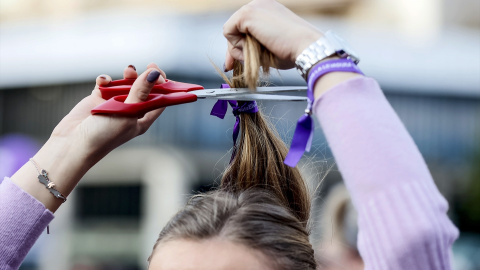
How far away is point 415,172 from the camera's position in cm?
133

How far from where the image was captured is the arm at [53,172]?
1.73m

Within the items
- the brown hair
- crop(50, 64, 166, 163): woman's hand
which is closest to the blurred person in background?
the brown hair

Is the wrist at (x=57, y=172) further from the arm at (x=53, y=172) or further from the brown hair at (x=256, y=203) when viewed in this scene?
the brown hair at (x=256, y=203)

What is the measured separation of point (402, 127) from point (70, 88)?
65.1 feet

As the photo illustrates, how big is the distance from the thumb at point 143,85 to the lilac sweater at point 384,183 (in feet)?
1.33

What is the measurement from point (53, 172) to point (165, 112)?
1605cm

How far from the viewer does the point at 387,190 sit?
4.33 feet

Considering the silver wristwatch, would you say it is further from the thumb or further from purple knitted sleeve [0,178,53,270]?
purple knitted sleeve [0,178,53,270]

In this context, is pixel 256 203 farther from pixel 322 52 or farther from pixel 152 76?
pixel 322 52

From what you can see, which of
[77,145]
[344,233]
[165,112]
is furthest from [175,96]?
[165,112]

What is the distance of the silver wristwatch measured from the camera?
1.46 meters

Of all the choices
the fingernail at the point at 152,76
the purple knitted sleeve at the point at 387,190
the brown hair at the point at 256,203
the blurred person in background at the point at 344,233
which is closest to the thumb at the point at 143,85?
the fingernail at the point at 152,76

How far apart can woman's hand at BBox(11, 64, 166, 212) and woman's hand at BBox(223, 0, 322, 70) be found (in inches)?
8.8

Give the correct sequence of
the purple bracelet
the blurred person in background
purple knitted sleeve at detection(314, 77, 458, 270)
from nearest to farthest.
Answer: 1. purple knitted sleeve at detection(314, 77, 458, 270)
2. the purple bracelet
3. the blurred person in background
